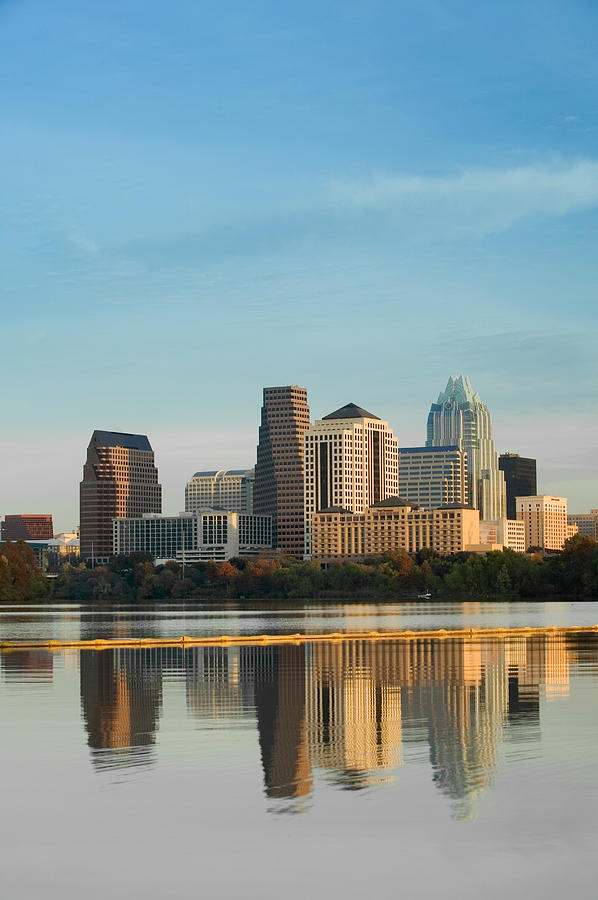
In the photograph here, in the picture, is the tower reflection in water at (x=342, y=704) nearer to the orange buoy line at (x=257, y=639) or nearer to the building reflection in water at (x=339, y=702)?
the building reflection in water at (x=339, y=702)

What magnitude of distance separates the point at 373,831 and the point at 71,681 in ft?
103

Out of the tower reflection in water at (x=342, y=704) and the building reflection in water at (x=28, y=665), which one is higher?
the tower reflection in water at (x=342, y=704)

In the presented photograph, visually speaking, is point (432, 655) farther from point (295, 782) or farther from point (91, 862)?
point (91, 862)

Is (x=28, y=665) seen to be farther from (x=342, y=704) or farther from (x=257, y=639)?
(x=342, y=704)

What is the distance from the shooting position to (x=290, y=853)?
63.9ft

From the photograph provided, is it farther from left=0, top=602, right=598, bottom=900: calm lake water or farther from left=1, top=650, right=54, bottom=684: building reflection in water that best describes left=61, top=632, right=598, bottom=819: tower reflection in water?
left=1, top=650, right=54, bottom=684: building reflection in water

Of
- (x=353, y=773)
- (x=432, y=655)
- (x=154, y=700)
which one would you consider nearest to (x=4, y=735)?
(x=154, y=700)

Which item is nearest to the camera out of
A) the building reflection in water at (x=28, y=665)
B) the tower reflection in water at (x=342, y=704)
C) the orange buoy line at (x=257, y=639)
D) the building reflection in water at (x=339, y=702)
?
the tower reflection in water at (x=342, y=704)

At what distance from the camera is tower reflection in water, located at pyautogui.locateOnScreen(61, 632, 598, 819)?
88.5 feet

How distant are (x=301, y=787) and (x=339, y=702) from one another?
15.2 meters

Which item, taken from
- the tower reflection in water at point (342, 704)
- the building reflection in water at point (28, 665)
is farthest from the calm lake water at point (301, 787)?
the building reflection in water at point (28, 665)

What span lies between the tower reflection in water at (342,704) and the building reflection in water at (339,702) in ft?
0.15

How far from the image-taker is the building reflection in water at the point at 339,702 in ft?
88.9

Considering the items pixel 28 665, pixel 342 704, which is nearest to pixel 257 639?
pixel 28 665
